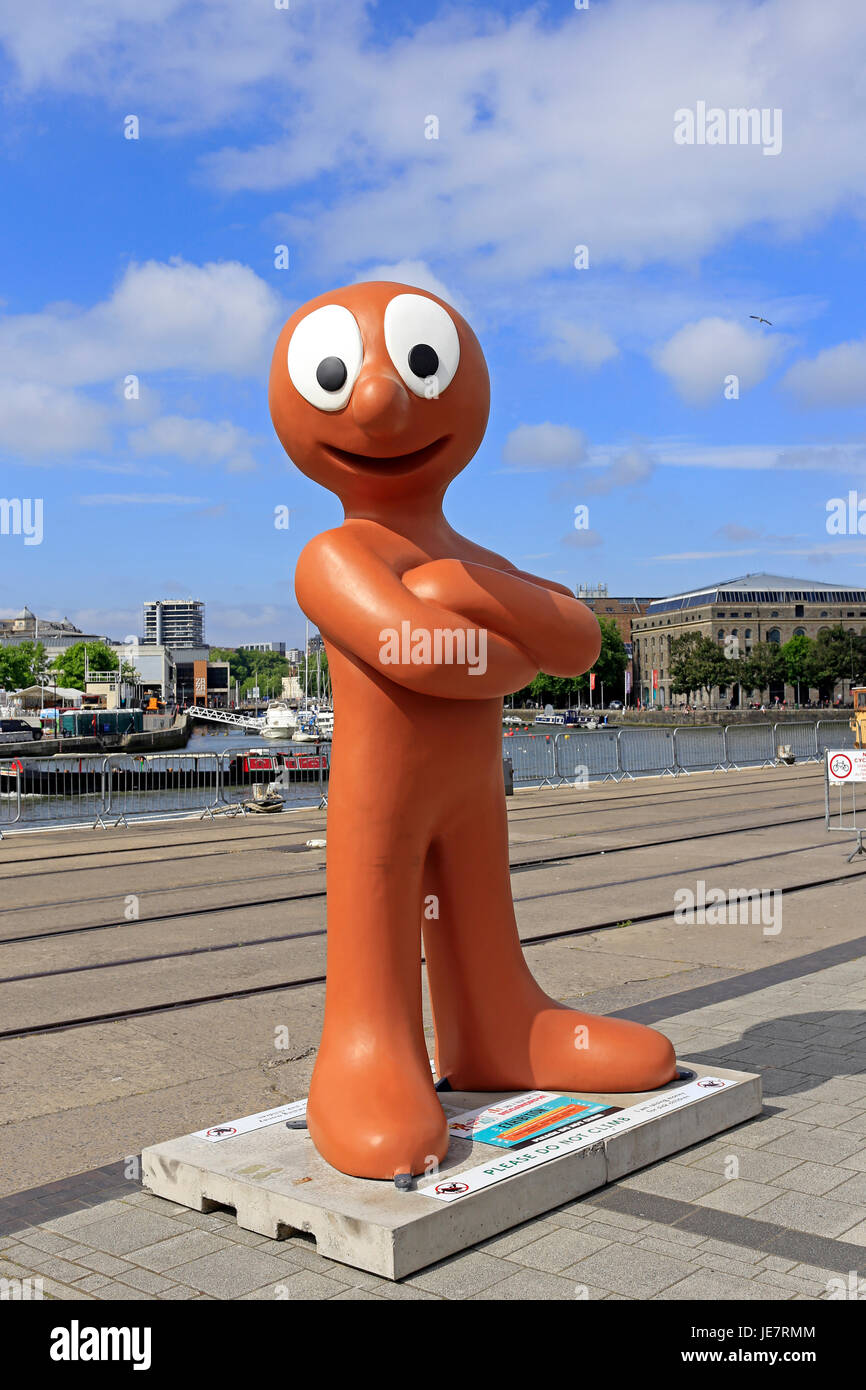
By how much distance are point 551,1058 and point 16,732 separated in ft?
214

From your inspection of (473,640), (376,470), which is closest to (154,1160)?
(473,640)

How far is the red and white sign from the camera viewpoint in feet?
47.4

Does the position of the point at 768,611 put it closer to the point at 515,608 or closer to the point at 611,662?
the point at 611,662

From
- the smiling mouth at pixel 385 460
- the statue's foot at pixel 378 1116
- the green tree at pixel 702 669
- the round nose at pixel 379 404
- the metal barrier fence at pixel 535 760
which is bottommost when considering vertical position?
the statue's foot at pixel 378 1116

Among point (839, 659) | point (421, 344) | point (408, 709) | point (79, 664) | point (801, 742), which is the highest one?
point (79, 664)

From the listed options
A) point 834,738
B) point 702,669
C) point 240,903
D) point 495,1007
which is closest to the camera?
point 495,1007

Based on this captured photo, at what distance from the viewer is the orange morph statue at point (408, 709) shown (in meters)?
4.36

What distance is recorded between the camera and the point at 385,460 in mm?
4762

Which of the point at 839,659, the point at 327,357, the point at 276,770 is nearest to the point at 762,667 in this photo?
the point at 839,659

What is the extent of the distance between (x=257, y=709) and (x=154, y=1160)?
523 ft

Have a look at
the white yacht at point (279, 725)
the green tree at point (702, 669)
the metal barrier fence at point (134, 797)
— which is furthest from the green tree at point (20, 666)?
the metal barrier fence at point (134, 797)

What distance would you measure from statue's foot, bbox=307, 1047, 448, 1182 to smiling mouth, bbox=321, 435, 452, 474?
2.28m

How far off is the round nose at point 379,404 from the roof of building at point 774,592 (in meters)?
114

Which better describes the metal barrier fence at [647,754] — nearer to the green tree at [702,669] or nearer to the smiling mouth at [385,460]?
the smiling mouth at [385,460]
